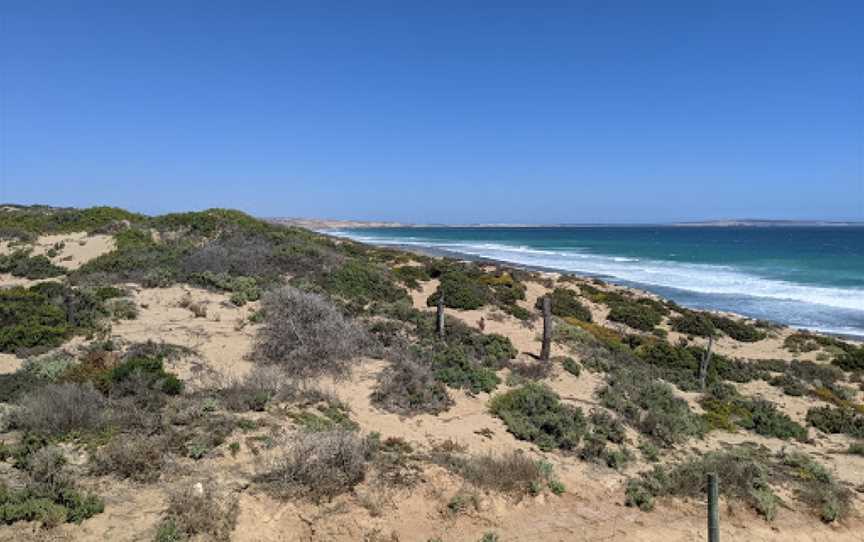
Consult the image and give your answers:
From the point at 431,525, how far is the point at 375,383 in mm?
5143

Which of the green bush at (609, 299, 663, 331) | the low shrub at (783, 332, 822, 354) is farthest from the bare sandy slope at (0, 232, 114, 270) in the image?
the low shrub at (783, 332, 822, 354)

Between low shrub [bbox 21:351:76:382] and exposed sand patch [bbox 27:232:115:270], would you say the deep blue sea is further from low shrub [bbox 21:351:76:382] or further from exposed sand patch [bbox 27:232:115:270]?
exposed sand patch [bbox 27:232:115:270]

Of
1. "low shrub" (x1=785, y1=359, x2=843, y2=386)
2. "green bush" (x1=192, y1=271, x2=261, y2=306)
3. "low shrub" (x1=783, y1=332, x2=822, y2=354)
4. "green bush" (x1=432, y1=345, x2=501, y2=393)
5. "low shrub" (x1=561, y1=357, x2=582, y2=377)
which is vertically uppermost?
"green bush" (x1=192, y1=271, x2=261, y2=306)

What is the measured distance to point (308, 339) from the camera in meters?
13.2

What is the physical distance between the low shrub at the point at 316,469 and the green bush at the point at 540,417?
4.14 meters

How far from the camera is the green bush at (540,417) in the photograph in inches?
430

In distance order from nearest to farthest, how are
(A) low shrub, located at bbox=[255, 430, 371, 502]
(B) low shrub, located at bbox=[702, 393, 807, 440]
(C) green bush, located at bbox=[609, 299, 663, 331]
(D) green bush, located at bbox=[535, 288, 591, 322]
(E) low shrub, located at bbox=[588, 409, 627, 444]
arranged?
(A) low shrub, located at bbox=[255, 430, 371, 502] < (E) low shrub, located at bbox=[588, 409, 627, 444] < (B) low shrub, located at bbox=[702, 393, 807, 440] < (D) green bush, located at bbox=[535, 288, 591, 322] < (C) green bush, located at bbox=[609, 299, 663, 331]

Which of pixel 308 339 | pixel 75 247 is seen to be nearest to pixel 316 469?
pixel 308 339

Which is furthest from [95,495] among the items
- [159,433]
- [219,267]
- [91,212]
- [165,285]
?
[91,212]

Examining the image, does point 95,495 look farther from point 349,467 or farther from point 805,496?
point 805,496

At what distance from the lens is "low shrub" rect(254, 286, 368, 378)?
1270 cm

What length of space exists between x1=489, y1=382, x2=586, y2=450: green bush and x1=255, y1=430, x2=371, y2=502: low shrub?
13.6 ft

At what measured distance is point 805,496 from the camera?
9.90 metres

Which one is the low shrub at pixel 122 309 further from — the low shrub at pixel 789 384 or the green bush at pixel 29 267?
the low shrub at pixel 789 384
